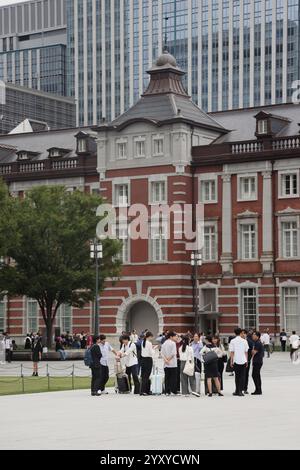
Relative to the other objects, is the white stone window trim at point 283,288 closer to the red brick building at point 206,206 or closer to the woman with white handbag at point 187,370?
the red brick building at point 206,206

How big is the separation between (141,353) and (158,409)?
709 cm

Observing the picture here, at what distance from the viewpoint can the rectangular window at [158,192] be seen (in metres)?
78.4

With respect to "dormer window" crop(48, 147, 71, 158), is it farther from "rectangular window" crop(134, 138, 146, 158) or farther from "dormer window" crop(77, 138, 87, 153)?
"rectangular window" crop(134, 138, 146, 158)

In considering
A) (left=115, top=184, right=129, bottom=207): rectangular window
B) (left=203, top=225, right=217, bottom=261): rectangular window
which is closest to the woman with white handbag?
(left=203, top=225, right=217, bottom=261): rectangular window

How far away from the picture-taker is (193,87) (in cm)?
16062

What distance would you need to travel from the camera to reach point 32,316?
84.9m

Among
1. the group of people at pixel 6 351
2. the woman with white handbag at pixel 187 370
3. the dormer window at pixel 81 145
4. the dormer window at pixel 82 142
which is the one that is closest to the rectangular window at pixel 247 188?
the dormer window at pixel 82 142

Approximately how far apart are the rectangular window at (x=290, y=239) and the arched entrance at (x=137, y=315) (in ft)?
31.1

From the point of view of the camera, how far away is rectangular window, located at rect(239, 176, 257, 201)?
77.2 meters

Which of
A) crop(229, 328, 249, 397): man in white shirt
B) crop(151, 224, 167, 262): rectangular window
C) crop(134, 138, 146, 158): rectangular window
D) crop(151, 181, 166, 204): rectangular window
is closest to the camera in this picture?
crop(229, 328, 249, 397): man in white shirt

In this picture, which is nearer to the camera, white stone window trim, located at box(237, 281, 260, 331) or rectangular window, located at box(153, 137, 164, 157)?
white stone window trim, located at box(237, 281, 260, 331)

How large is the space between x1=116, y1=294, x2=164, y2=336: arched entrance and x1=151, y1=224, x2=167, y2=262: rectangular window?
8.85 feet

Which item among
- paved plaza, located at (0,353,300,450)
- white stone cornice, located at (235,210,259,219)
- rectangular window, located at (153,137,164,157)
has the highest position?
rectangular window, located at (153,137,164,157)

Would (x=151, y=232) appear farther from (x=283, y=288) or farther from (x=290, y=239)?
(x=283, y=288)
